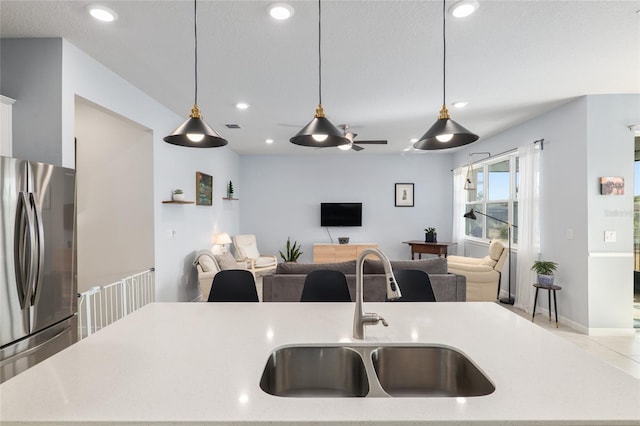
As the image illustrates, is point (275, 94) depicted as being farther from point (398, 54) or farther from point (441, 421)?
point (441, 421)

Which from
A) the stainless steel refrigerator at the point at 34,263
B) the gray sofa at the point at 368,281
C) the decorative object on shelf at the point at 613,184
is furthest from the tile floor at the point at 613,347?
the stainless steel refrigerator at the point at 34,263

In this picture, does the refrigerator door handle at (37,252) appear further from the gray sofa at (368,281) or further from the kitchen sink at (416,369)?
the kitchen sink at (416,369)

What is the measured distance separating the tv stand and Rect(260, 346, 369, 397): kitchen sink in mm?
5526

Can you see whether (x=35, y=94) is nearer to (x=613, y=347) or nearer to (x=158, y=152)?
(x=158, y=152)

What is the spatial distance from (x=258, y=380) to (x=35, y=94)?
2711 millimetres

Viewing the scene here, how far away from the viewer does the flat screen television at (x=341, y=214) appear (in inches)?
287

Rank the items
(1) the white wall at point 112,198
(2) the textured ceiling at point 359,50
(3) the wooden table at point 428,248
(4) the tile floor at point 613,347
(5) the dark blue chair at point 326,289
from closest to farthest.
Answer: (2) the textured ceiling at point 359,50 < (5) the dark blue chair at point 326,289 < (4) the tile floor at point 613,347 < (1) the white wall at point 112,198 < (3) the wooden table at point 428,248

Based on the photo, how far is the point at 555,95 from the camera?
3.61m

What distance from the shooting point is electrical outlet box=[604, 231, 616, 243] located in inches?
144

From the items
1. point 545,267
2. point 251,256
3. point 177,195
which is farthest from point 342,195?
point 545,267

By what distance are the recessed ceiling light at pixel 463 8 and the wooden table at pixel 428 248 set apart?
194 inches

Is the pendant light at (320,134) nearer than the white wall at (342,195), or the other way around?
the pendant light at (320,134)

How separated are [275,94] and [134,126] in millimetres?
1608

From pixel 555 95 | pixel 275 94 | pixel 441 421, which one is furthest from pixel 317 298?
pixel 555 95
